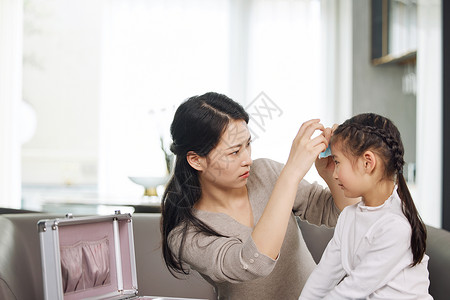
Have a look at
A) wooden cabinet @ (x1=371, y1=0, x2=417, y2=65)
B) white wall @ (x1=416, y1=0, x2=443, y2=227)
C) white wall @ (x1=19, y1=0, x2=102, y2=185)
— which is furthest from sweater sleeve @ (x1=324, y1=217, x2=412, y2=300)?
white wall @ (x1=19, y1=0, x2=102, y2=185)

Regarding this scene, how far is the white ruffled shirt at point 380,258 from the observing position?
1.16 metres

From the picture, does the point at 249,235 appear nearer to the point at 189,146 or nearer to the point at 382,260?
the point at 189,146

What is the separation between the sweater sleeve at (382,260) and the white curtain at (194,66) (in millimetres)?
3603

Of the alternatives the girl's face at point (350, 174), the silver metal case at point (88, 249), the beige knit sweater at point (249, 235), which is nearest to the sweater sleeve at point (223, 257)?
the beige knit sweater at point (249, 235)

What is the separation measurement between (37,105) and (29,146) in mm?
793

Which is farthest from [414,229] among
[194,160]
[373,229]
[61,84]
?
[61,84]

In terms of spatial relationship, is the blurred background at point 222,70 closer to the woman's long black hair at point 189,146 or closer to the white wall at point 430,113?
the white wall at point 430,113

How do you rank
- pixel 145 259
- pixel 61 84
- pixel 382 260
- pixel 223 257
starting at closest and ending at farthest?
pixel 382 260 < pixel 223 257 < pixel 145 259 < pixel 61 84

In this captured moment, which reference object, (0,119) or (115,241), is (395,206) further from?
(0,119)

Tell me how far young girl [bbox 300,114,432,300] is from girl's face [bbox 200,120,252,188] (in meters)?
0.21

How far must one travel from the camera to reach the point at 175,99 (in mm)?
4844

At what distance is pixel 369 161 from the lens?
1201mm

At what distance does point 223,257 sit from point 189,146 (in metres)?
0.30

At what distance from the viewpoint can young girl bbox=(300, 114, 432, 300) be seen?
45.8 inches
